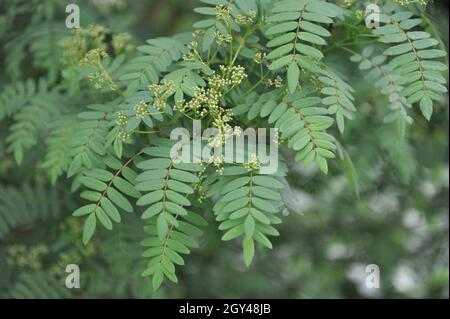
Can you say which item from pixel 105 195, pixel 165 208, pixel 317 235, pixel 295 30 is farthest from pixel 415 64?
pixel 317 235

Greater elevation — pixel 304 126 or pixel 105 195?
pixel 304 126

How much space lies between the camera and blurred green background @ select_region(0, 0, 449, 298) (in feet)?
9.60

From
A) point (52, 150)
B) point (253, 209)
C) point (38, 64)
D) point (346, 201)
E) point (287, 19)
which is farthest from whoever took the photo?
point (346, 201)

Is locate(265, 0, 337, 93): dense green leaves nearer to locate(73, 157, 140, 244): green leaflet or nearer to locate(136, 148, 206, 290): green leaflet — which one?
locate(136, 148, 206, 290): green leaflet

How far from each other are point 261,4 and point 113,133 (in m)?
0.59

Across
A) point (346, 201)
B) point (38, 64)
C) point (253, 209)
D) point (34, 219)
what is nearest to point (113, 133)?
point (253, 209)

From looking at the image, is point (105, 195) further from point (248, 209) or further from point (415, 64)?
point (415, 64)


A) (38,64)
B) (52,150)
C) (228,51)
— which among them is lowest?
(52,150)

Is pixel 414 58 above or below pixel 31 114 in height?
below

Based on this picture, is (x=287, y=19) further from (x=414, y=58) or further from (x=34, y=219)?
(x=34, y=219)

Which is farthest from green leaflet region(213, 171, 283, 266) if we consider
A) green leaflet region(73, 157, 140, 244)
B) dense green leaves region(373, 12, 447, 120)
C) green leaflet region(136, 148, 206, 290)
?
dense green leaves region(373, 12, 447, 120)

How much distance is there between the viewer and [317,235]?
4.27 metres

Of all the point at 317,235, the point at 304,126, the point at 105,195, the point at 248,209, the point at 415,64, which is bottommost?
the point at 248,209
